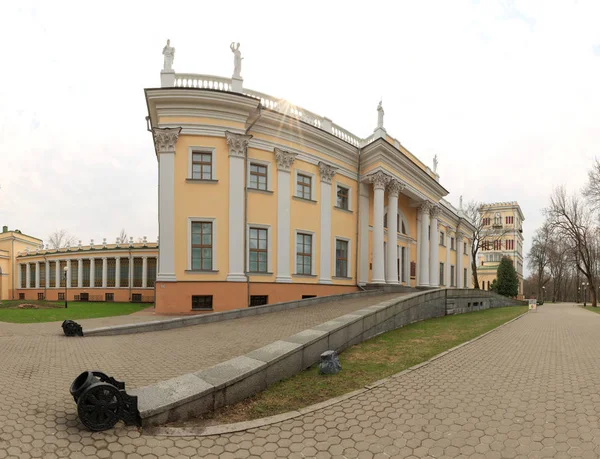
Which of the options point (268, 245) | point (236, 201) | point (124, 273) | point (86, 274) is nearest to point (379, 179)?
point (268, 245)

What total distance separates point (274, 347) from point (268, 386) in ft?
3.08

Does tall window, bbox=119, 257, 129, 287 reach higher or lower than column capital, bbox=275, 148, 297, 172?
lower

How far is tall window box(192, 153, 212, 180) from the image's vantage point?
1786 cm

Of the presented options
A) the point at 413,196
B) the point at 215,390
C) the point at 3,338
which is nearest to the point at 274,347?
the point at 215,390

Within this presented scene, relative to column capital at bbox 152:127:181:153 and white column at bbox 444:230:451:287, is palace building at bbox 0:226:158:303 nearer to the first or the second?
column capital at bbox 152:127:181:153

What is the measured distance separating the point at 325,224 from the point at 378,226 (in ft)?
13.5

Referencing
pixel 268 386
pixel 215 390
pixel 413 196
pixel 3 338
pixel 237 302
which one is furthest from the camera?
pixel 413 196

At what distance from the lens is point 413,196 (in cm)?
2812

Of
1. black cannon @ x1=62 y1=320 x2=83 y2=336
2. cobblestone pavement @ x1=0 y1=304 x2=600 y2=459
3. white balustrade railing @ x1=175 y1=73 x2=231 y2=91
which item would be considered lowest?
black cannon @ x1=62 y1=320 x2=83 y2=336

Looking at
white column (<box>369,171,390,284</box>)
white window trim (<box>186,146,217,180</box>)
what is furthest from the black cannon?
white column (<box>369,171,390,284</box>)

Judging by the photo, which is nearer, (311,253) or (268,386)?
(268,386)

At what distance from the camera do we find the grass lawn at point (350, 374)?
180 inches

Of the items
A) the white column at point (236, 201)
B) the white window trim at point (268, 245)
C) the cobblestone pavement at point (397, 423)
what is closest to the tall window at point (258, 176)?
the white column at point (236, 201)

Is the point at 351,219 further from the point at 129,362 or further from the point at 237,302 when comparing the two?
the point at 129,362
